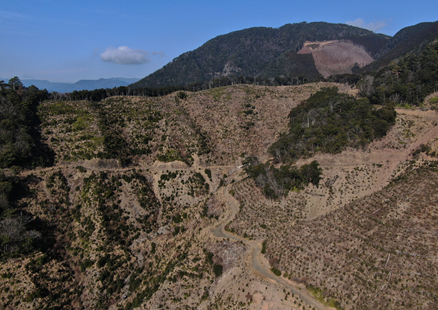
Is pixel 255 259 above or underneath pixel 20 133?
underneath

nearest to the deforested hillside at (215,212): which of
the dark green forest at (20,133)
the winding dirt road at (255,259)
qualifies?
the winding dirt road at (255,259)

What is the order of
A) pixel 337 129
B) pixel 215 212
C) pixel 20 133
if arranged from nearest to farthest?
pixel 215 212 < pixel 337 129 < pixel 20 133

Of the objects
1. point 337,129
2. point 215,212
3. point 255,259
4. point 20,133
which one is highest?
point 20,133

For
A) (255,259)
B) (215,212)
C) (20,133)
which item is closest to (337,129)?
(215,212)

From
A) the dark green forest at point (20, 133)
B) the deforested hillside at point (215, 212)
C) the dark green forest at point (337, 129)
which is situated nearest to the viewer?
the deforested hillside at point (215, 212)

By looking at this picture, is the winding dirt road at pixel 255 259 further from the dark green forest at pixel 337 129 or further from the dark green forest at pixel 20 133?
the dark green forest at pixel 20 133

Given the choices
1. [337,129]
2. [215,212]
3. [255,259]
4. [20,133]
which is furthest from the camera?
[20,133]

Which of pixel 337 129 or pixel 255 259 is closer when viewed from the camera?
pixel 255 259

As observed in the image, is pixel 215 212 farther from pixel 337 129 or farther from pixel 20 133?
pixel 20 133

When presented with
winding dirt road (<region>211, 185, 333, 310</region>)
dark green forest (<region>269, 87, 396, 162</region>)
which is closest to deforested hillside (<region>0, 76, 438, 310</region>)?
winding dirt road (<region>211, 185, 333, 310</region>)
